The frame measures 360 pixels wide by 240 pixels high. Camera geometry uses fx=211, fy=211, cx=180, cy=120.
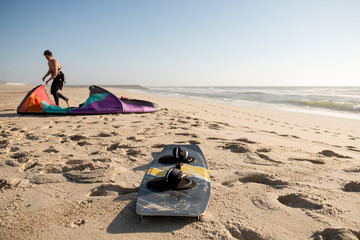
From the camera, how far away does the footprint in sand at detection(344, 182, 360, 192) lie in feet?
6.03

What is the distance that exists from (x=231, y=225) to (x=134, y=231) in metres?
0.61

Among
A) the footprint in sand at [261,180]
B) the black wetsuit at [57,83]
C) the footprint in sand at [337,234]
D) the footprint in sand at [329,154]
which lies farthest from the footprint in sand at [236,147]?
the black wetsuit at [57,83]

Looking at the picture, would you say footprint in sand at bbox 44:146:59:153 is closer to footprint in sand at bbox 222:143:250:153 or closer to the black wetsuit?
footprint in sand at bbox 222:143:250:153

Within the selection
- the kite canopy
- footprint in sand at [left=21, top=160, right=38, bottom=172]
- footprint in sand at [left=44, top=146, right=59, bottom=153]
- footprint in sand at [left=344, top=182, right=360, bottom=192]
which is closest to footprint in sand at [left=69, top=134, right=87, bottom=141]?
footprint in sand at [left=44, top=146, right=59, bottom=153]

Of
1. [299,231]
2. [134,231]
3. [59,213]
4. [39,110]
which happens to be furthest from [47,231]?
[39,110]

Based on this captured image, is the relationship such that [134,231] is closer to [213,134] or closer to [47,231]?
[47,231]

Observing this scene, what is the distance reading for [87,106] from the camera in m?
5.39

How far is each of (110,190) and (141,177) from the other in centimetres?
32

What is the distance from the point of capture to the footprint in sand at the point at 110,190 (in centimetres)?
176

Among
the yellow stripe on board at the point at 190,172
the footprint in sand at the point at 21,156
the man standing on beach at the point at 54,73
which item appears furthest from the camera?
the man standing on beach at the point at 54,73

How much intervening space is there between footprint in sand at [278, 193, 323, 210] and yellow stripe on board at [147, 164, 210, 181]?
63 centimetres

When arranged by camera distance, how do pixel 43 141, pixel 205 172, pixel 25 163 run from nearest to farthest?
pixel 205 172
pixel 25 163
pixel 43 141

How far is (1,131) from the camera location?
360cm

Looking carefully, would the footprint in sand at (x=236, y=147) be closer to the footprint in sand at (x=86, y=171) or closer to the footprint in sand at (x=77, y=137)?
the footprint in sand at (x=86, y=171)
